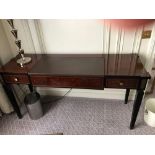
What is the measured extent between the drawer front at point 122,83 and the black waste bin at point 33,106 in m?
0.80

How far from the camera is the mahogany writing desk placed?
3.83ft

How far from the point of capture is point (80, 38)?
4.87 ft

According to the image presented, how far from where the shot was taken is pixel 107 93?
5.91 ft

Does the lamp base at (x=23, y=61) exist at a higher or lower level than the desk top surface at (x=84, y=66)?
higher

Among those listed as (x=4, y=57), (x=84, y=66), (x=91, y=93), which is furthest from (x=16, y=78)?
(x=91, y=93)

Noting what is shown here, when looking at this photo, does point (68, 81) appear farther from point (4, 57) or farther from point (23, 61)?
point (4, 57)

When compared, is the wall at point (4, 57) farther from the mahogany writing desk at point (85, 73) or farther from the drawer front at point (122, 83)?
the drawer front at point (122, 83)

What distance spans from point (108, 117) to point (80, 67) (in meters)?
0.71

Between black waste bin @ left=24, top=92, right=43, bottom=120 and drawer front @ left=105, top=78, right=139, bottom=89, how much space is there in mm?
802

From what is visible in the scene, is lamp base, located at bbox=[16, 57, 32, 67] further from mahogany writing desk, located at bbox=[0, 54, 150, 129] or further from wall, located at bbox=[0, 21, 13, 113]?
wall, located at bbox=[0, 21, 13, 113]

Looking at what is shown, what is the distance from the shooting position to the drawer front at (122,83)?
116 cm

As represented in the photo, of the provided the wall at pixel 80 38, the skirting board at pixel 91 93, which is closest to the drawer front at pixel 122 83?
the wall at pixel 80 38

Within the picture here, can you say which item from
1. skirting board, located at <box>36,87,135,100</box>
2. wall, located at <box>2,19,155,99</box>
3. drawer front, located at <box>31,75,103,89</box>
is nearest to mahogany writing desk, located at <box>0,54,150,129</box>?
drawer front, located at <box>31,75,103,89</box>
